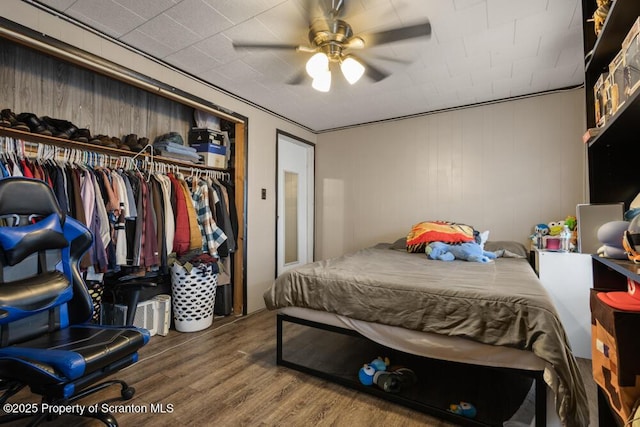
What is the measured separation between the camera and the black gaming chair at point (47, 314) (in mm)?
1217

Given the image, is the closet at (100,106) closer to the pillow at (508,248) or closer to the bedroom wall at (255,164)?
the bedroom wall at (255,164)

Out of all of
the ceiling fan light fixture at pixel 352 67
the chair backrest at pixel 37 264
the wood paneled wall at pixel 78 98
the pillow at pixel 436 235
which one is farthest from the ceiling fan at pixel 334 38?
the pillow at pixel 436 235

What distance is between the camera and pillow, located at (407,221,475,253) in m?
3.01

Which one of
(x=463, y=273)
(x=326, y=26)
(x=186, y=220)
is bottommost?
(x=463, y=273)

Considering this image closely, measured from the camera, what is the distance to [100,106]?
2.62 metres

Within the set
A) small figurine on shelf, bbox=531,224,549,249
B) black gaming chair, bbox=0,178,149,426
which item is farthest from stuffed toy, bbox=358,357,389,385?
small figurine on shelf, bbox=531,224,549,249

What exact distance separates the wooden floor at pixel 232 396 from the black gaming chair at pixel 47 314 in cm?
18

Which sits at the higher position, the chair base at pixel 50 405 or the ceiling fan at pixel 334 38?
the ceiling fan at pixel 334 38

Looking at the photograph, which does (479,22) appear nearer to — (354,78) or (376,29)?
(376,29)

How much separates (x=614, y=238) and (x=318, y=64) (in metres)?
1.78

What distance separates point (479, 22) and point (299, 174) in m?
2.81

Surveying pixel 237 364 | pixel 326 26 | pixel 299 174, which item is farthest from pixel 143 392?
pixel 299 174

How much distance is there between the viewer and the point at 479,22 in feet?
6.57

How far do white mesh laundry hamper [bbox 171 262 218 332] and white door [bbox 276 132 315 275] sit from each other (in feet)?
3.78
